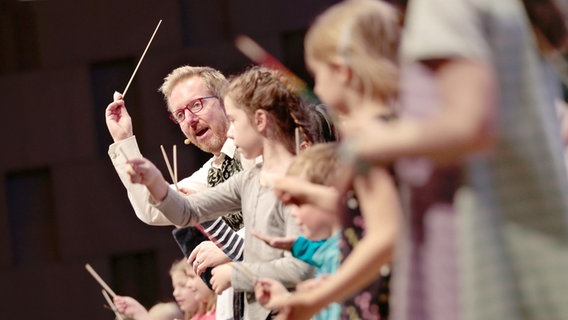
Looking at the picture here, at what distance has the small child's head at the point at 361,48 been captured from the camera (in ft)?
5.24

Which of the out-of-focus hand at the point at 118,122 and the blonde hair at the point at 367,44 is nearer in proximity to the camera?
the blonde hair at the point at 367,44

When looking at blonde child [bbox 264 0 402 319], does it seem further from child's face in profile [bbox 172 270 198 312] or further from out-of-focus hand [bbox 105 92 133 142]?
child's face in profile [bbox 172 270 198 312]

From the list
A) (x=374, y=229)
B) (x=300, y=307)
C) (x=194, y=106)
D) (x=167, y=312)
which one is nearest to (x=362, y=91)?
(x=374, y=229)

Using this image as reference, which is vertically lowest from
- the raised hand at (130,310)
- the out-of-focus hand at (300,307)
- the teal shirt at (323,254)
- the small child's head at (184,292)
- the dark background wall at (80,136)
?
the dark background wall at (80,136)

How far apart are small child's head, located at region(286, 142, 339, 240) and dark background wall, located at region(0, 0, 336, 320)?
4.37m

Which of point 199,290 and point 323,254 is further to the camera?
point 199,290

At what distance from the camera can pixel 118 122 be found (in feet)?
8.95

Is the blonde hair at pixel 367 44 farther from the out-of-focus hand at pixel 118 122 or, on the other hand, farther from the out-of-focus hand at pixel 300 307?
the out-of-focus hand at pixel 118 122

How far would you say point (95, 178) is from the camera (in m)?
6.78

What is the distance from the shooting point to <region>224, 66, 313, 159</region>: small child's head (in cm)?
250

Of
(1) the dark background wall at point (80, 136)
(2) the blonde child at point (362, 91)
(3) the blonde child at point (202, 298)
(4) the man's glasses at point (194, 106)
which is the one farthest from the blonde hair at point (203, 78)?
(1) the dark background wall at point (80, 136)

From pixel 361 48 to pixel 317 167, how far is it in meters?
0.43

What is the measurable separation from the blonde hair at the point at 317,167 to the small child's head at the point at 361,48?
1.12 feet

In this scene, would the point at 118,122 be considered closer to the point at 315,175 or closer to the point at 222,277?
the point at 222,277
